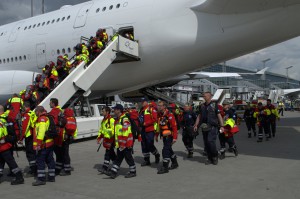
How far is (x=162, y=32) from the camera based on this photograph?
11.1 m

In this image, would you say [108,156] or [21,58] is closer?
[108,156]

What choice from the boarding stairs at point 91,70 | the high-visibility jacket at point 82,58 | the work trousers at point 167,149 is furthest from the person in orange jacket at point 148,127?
the high-visibility jacket at point 82,58

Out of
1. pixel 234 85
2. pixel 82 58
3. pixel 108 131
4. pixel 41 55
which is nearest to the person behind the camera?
pixel 108 131

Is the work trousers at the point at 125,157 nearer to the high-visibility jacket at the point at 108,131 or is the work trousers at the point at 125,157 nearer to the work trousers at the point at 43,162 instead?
the high-visibility jacket at the point at 108,131

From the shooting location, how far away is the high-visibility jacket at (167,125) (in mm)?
6668

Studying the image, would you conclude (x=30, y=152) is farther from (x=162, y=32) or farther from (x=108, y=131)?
(x=162, y=32)

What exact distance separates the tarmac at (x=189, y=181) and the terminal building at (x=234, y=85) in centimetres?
1172

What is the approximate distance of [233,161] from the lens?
740cm

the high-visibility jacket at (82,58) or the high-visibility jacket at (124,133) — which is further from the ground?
the high-visibility jacket at (82,58)

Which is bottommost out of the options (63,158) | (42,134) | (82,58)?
(63,158)

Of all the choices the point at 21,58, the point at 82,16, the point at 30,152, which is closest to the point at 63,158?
the point at 30,152

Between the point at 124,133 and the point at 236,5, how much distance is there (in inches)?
223

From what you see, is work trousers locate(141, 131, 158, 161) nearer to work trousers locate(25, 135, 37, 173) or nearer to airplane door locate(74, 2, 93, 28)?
work trousers locate(25, 135, 37, 173)

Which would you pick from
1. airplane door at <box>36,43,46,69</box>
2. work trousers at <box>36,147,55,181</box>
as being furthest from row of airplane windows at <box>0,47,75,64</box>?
work trousers at <box>36,147,55,181</box>
